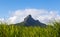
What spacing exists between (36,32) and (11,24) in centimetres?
194

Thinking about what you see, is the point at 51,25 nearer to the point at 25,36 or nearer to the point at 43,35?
the point at 43,35

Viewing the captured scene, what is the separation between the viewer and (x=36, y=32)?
15.6 m

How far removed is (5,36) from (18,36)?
0.84 metres

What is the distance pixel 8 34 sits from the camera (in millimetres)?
14586

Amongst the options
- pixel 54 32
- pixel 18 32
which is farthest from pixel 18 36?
pixel 54 32

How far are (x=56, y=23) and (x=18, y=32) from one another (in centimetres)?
257

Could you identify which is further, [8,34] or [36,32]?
[36,32]

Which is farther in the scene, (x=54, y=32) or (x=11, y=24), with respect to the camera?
(x=11, y=24)

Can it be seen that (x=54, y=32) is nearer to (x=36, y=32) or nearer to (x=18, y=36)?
(x=36, y=32)

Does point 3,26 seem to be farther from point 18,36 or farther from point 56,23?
point 56,23

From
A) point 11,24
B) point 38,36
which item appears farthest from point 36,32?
point 11,24

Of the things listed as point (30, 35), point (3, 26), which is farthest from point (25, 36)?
point (3, 26)

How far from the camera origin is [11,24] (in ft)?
53.5

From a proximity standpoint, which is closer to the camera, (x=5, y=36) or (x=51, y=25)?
(x=5, y=36)
